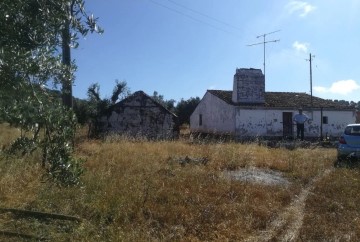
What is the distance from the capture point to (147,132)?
28.7m

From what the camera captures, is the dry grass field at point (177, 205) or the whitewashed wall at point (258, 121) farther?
the whitewashed wall at point (258, 121)

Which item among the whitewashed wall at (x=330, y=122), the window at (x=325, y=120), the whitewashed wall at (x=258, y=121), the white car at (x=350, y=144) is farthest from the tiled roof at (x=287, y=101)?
the white car at (x=350, y=144)

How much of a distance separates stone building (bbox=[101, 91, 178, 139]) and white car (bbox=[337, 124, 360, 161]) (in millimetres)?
15278

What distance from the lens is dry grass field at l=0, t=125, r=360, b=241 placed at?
6539 millimetres

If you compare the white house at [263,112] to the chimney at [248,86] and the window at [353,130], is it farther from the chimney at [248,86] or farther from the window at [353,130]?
the window at [353,130]

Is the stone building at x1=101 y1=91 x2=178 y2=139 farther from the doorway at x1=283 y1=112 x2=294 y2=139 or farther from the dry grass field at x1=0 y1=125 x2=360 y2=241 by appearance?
the dry grass field at x1=0 y1=125 x2=360 y2=241

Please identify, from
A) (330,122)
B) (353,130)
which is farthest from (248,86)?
(353,130)

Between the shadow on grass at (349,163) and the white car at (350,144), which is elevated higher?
the white car at (350,144)

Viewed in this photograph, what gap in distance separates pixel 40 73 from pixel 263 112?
30.8 meters

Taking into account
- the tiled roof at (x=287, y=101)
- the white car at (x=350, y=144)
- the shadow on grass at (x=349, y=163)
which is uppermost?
the tiled roof at (x=287, y=101)

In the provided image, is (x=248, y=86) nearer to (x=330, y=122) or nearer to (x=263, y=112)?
(x=263, y=112)

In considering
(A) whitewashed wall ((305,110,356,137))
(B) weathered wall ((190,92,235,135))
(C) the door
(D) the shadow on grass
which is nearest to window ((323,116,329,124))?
(A) whitewashed wall ((305,110,356,137))

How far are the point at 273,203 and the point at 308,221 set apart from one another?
115 centimetres

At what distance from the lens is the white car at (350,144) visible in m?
13.9
